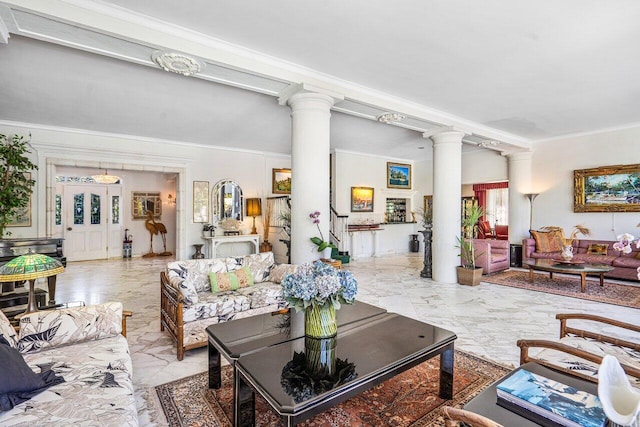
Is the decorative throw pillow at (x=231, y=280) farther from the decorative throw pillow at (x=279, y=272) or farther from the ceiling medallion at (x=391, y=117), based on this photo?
→ the ceiling medallion at (x=391, y=117)

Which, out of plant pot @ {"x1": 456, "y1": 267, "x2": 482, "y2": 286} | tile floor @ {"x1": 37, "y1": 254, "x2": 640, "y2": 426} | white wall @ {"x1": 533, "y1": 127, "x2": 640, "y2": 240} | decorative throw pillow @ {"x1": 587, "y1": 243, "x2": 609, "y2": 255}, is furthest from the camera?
white wall @ {"x1": 533, "y1": 127, "x2": 640, "y2": 240}

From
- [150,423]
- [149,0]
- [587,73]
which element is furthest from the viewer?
[587,73]

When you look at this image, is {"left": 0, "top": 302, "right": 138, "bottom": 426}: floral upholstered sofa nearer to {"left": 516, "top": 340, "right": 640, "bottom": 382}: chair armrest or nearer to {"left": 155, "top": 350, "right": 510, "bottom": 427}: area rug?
{"left": 155, "top": 350, "right": 510, "bottom": 427}: area rug

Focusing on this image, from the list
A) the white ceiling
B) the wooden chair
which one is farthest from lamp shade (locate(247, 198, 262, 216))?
the wooden chair

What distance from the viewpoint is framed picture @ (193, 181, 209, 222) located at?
755 centimetres

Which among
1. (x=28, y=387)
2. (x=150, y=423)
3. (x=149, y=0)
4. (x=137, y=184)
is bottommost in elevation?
(x=150, y=423)

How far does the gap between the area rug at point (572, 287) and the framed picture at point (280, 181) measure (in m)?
5.31

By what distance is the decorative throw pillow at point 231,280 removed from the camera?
138 inches

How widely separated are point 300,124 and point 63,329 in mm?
3035

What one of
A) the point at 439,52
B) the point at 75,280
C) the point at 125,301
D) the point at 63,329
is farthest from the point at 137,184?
the point at 439,52

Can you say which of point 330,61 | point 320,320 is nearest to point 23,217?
point 330,61

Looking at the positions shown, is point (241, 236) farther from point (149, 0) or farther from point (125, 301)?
point (149, 0)

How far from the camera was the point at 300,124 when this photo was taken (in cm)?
399

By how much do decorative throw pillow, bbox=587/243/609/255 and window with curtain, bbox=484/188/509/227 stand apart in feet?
20.0
